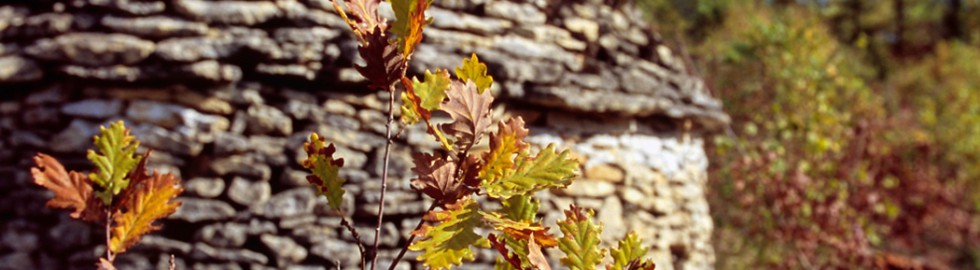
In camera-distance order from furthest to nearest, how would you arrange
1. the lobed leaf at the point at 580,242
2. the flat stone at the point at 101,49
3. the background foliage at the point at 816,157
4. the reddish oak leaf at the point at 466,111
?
the background foliage at the point at 816,157 < the flat stone at the point at 101,49 < the lobed leaf at the point at 580,242 < the reddish oak leaf at the point at 466,111

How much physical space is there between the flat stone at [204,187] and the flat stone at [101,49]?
489mm

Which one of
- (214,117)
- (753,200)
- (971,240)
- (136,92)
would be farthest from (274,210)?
(971,240)

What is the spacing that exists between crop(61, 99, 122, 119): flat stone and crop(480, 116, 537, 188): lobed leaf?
2.25m

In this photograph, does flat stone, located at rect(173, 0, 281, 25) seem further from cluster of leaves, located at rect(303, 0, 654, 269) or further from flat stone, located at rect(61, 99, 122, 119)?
cluster of leaves, located at rect(303, 0, 654, 269)

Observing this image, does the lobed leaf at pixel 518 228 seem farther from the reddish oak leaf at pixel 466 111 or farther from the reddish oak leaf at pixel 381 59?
the reddish oak leaf at pixel 381 59

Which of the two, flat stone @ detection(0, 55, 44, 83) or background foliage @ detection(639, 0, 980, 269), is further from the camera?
background foliage @ detection(639, 0, 980, 269)

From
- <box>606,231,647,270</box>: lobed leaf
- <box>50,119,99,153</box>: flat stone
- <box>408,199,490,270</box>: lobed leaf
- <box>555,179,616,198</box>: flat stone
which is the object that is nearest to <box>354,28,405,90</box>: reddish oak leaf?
<box>408,199,490,270</box>: lobed leaf

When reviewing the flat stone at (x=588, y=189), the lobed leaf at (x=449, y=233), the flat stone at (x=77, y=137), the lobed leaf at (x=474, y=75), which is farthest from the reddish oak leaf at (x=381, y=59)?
the flat stone at (x=588, y=189)

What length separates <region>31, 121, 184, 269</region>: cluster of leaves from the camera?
5.41ft

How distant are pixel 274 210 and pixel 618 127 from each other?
1.62 meters

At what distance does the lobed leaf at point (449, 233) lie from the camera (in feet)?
4.50

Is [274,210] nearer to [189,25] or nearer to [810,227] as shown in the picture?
[189,25]

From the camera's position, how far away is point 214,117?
3162mm


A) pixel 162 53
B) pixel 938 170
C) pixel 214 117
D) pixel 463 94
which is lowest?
pixel 463 94
